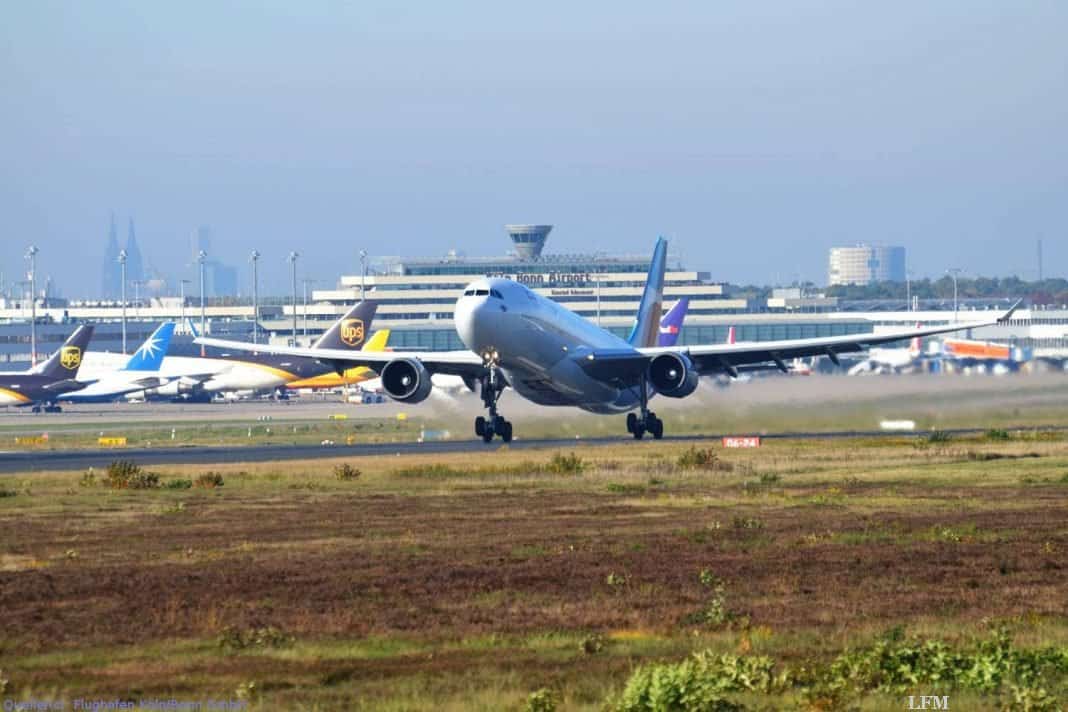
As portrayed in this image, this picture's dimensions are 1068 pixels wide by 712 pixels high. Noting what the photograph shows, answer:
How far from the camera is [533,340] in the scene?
61469 millimetres

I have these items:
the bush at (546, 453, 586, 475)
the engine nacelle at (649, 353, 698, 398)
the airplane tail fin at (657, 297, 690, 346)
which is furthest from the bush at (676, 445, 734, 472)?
the airplane tail fin at (657, 297, 690, 346)

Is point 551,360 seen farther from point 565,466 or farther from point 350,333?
point 350,333

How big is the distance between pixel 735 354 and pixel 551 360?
404 inches

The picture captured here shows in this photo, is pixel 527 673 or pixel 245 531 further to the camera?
pixel 245 531

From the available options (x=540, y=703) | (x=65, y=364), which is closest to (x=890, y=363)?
(x=540, y=703)

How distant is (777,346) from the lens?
6894 centimetres

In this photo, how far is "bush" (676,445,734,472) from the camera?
5172 cm

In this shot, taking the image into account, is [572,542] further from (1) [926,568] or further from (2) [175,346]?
(2) [175,346]

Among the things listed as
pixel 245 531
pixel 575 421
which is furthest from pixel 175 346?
pixel 245 531

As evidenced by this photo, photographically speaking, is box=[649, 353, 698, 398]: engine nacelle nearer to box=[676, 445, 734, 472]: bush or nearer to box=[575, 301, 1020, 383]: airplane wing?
box=[575, 301, 1020, 383]: airplane wing

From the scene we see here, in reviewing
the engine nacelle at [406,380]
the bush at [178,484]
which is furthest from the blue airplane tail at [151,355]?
the bush at [178,484]

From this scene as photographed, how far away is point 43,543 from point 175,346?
6566 inches

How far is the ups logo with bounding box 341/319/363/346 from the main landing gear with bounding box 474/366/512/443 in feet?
229

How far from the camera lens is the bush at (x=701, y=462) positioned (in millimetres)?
51719
